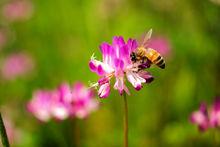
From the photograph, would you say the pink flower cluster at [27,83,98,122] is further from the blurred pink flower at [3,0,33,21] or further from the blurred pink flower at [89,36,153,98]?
the blurred pink flower at [3,0,33,21]

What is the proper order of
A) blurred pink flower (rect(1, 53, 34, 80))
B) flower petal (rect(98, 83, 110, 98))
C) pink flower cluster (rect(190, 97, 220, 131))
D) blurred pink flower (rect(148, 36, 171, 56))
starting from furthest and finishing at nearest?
1. blurred pink flower (rect(1, 53, 34, 80))
2. blurred pink flower (rect(148, 36, 171, 56))
3. pink flower cluster (rect(190, 97, 220, 131))
4. flower petal (rect(98, 83, 110, 98))

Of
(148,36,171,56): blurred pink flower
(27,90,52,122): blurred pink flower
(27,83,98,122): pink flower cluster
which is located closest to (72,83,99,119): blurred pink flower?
(27,83,98,122): pink flower cluster

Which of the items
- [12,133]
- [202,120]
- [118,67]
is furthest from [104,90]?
[12,133]

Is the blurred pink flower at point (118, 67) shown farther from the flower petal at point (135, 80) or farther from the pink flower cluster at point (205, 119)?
the pink flower cluster at point (205, 119)

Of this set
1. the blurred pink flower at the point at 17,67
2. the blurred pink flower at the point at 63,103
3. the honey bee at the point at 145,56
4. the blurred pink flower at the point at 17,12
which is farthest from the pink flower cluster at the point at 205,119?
the blurred pink flower at the point at 17,12

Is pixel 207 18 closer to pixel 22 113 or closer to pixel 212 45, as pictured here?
pixel 212 45

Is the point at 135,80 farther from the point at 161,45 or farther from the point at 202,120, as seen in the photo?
the point at 161,45

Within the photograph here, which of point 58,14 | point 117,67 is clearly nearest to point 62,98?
point 117,67
